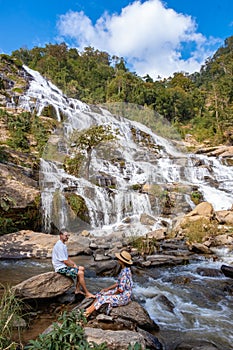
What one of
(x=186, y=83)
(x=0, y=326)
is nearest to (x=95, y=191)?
(x=0, y=326)

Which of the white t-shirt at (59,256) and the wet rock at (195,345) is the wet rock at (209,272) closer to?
the wet rock at (195,345)

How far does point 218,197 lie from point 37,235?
10352 millimetres

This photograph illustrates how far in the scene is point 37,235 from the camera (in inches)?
379

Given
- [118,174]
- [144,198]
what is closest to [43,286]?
[144,198]

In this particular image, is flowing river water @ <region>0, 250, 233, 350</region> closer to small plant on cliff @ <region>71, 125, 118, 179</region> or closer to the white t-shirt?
the white t-shirt

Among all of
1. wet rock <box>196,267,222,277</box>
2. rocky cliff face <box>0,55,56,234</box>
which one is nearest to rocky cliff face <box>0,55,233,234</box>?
rocky cliff face <box>0,55,56,234</box>

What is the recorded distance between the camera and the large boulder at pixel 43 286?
14.9 feet

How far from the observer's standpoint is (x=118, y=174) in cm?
1706

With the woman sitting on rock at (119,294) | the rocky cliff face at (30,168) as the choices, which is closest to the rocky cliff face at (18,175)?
the rocky cliff face at (30,168)

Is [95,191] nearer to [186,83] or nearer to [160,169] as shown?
Answer: [160,169]

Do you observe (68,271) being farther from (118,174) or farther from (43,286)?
(118,174)

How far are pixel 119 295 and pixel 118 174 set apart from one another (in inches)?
514

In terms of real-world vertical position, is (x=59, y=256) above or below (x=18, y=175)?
below

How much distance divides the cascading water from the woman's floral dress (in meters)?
7.77
